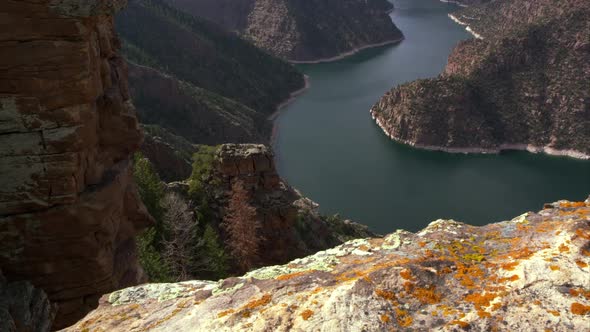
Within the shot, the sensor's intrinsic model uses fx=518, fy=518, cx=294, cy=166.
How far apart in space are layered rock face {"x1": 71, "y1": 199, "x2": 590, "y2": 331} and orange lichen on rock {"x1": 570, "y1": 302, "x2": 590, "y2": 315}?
0.02 metres

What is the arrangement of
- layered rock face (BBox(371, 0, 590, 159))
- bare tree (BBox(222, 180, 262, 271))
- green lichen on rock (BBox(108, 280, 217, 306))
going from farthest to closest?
layered rock face (BBox(371, 0, 590, 159)) < bare tree (BBox(222, 180, 262, 271)) < green lichen on rock (BBox(108, 280, 217, 306))

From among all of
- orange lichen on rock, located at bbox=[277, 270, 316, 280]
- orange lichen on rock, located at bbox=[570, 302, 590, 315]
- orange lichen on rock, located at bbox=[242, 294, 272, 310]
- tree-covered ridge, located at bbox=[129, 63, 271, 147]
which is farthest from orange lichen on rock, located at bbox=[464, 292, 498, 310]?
tree-covered ridge, located at bbox=[129, 63, 271, 147]

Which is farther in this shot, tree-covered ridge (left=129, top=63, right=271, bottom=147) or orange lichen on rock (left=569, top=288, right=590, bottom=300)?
tree-covered ridge (left=129, top=63, right=271, bottom=147)

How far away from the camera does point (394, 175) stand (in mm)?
111438

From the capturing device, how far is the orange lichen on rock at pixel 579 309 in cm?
768

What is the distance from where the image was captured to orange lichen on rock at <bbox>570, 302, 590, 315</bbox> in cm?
768

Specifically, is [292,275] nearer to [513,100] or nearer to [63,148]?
[63,148]

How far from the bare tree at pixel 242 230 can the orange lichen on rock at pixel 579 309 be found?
28.8m

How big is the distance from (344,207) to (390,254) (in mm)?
83596

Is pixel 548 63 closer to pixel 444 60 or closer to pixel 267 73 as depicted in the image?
pixel 444 60

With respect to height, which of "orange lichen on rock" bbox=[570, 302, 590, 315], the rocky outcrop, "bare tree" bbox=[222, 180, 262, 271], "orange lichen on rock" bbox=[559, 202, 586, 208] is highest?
"orange lichen on rock" bbox=[570, 302, 590, 315]

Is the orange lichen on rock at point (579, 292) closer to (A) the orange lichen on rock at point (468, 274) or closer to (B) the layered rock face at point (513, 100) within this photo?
(A) the orange lichen on rock at point (468, 274)

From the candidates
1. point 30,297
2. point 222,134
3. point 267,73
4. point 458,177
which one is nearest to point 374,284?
point 30,297

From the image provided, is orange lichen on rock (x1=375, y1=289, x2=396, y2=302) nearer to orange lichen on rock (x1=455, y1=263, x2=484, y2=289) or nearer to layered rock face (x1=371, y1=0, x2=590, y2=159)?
orange lichen on rock (x1=455, y1=263, x2=484, y2=289)
